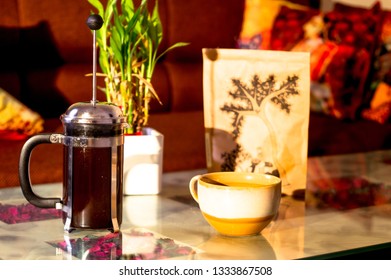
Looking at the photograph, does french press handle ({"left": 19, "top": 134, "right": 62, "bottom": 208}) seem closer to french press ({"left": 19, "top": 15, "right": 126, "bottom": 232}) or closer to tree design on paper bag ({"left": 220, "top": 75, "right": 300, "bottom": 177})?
french press ({"left": 19, "top": 15, "right": 126, "bottom": 232})

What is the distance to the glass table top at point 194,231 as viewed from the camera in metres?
1.09

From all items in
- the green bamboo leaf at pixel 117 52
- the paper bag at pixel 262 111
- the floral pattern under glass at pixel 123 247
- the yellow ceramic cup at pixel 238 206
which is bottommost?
the floral pattern under glass at pixel 123 247

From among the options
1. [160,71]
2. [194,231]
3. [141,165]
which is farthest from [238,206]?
[160,71]

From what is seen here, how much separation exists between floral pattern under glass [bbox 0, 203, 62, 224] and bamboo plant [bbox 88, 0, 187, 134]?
253 mm

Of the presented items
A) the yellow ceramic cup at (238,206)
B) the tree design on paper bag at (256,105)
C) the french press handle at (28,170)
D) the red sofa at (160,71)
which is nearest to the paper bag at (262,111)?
the tree design on paper bag at (256,105)

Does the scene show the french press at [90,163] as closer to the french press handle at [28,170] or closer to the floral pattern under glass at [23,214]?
the french press handle at [28,170]

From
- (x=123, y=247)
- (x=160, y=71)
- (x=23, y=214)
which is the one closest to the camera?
(x=123, y=247)

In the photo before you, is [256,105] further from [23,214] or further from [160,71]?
[160,71]

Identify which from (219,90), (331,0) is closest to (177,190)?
(219,90)

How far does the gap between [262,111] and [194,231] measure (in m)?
0.34

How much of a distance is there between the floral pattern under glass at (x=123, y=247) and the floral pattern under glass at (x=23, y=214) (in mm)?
148

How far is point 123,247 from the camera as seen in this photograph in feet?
3.64
